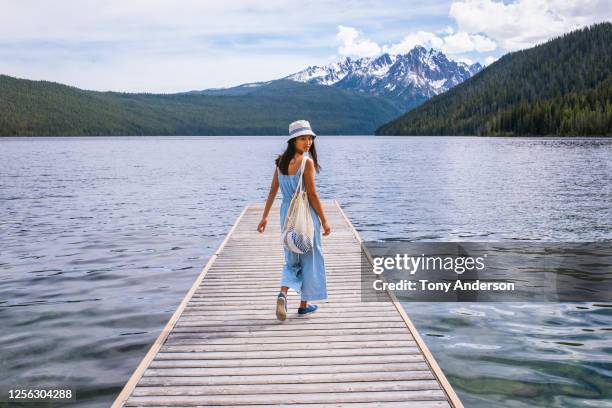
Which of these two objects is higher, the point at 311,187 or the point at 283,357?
the point at 311,187

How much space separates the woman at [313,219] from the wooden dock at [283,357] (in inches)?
20.6

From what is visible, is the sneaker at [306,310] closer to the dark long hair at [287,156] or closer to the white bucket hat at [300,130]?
the dark long hair at [287,156]

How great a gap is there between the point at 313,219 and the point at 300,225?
37cm

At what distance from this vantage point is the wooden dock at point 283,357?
19.7ft

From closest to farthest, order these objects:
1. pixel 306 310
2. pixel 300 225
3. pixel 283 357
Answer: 1. pixel 283 357
2. pixel 300 225
3. pixel 306 310

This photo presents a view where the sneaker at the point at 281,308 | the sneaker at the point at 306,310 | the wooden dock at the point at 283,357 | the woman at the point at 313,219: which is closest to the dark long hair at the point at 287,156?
the woman at the point at 313,219

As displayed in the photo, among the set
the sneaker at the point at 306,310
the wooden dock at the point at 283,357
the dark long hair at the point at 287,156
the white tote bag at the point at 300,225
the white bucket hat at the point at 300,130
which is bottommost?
the wooden dock at the point at 283,357

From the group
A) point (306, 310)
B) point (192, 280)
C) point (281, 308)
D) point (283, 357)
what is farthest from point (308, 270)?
point (192, 280)

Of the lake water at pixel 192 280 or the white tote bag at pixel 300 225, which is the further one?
the lake water at pixel 192 280

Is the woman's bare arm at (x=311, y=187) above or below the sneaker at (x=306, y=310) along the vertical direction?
above

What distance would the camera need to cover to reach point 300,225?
26.0 ft

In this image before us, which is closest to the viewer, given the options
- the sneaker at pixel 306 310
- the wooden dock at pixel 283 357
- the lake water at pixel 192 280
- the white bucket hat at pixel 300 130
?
the wooden dock at pixel 283 357

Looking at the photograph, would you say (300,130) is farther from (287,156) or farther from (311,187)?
(311,187)

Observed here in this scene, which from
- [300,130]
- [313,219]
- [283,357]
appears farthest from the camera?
[313,219]
